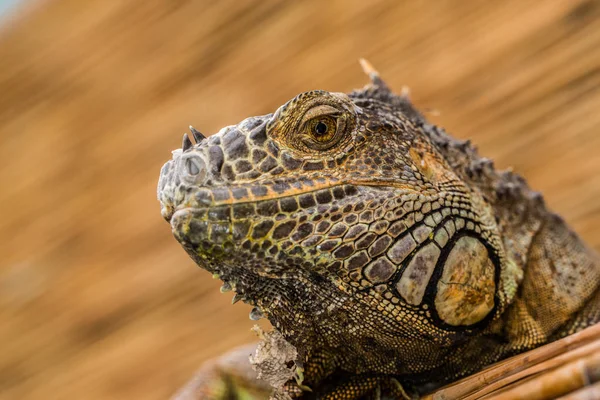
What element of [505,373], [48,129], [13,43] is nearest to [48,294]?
[48,129]

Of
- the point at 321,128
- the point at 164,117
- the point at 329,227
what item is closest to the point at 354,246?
the point at 329,227

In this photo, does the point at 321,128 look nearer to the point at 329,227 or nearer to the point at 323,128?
the point at 323,128

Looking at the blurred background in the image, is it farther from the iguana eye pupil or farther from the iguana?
the iguana eye pupil

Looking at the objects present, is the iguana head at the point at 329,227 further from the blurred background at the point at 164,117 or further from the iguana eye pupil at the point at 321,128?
the blurred background at the point at 164,117

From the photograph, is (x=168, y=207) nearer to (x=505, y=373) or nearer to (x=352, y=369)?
(x=352, y=369)

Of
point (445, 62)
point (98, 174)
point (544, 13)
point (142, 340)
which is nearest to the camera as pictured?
point (544, 13)

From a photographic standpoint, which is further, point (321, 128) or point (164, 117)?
point (164, 117)
